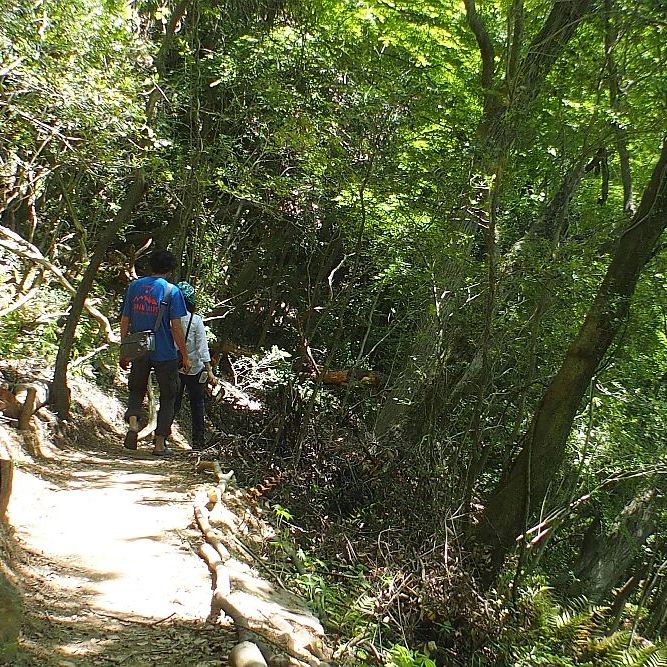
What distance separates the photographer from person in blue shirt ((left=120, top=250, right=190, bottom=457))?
666 centimetres

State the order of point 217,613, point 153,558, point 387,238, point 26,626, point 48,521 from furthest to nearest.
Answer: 1. point 387,238
2. point 48,521
3. point 153,558
4. point 217,613
5. point 26,626

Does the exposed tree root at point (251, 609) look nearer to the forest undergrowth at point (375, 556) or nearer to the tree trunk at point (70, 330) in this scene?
the forest undergrowth at point (375, 556)

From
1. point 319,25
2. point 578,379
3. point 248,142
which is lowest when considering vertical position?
point 578,379

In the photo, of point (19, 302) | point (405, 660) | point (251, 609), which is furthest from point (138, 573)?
point (19, 302)

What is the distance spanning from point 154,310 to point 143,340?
33 centimetres

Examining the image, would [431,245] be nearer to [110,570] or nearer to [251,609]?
[251,609]

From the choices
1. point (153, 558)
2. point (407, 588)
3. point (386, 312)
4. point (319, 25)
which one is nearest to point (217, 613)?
point (153, 558)

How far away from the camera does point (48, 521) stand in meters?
4.40

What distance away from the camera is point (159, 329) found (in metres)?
6.70

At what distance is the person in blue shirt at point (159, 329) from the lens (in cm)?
666

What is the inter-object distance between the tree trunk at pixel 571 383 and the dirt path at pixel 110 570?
340 centimetres

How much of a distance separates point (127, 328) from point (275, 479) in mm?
2223

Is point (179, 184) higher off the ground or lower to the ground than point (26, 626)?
higher

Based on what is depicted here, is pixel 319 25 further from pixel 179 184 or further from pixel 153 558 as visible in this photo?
pixel 153 558
